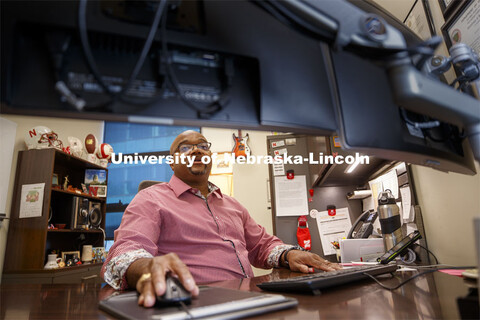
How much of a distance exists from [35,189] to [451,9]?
310 cm

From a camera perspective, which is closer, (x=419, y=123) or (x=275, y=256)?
(x=419, y=123)

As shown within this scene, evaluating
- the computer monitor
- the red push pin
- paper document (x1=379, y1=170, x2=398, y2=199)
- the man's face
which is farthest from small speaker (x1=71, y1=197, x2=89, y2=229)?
the computer monitor

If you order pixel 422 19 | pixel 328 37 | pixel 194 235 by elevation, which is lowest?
pixel 194 235

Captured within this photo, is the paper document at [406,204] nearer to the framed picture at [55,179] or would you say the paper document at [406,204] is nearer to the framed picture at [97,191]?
the framed picture at [55,179]

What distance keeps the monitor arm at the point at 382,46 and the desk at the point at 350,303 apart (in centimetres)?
27

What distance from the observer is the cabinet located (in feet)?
8.34

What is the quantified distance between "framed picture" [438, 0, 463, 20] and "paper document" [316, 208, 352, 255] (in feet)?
5.47

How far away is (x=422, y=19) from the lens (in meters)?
1.27

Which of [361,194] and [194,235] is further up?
[361,194]

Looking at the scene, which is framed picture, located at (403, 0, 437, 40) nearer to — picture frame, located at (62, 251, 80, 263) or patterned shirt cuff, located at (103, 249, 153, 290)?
patterned shirt cuff, located at (103, 249, 153, 290)

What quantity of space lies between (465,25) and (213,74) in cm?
100

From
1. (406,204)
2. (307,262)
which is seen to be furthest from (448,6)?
Result: (307,262)

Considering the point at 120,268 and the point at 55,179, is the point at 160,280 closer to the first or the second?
the point at 120,268

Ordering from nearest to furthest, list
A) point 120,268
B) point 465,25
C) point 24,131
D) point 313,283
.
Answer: point 313,283
point 120,268
point 465,25
point 24,131
